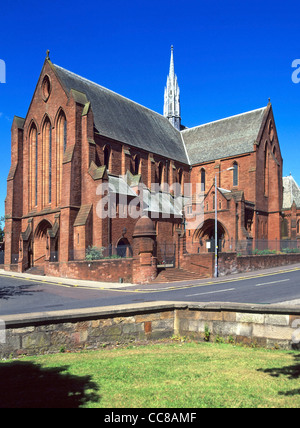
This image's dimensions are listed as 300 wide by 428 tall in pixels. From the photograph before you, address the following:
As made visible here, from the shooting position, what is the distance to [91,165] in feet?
113

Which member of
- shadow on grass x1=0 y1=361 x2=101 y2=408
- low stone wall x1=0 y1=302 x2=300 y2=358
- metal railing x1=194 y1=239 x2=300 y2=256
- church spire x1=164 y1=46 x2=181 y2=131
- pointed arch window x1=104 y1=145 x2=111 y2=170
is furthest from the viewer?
church spire x1=164 y1=46 x2=181 y2=131

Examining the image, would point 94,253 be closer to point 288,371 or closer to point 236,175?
point 236,175

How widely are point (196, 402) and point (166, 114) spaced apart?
59320 millimetres

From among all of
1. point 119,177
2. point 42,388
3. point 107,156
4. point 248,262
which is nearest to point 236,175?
point 119,177

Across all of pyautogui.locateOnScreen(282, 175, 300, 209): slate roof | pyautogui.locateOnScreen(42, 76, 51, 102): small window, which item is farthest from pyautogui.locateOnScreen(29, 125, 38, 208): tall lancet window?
pyautogui.locateOnScreen(282, 175, 300, 209): slate roof

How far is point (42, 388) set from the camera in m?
5.35

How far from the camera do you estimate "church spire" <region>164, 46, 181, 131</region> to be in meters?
60.1

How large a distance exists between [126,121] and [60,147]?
935 cm

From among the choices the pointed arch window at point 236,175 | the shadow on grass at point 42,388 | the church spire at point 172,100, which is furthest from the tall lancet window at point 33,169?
the shadow on grass at point 42,388

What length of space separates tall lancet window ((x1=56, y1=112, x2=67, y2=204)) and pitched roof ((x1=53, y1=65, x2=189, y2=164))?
118 inches

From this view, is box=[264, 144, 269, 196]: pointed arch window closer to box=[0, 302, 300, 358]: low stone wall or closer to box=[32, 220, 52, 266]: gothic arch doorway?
box=[32, 220, 52, 266]: gothic arch doorway

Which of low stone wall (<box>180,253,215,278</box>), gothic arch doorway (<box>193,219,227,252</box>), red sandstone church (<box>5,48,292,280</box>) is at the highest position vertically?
red sandstone church (<box>5,48,292,280</box>)

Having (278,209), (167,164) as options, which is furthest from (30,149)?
Result: (278,209)

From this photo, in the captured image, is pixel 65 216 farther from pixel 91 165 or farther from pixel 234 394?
pixel 234 394
